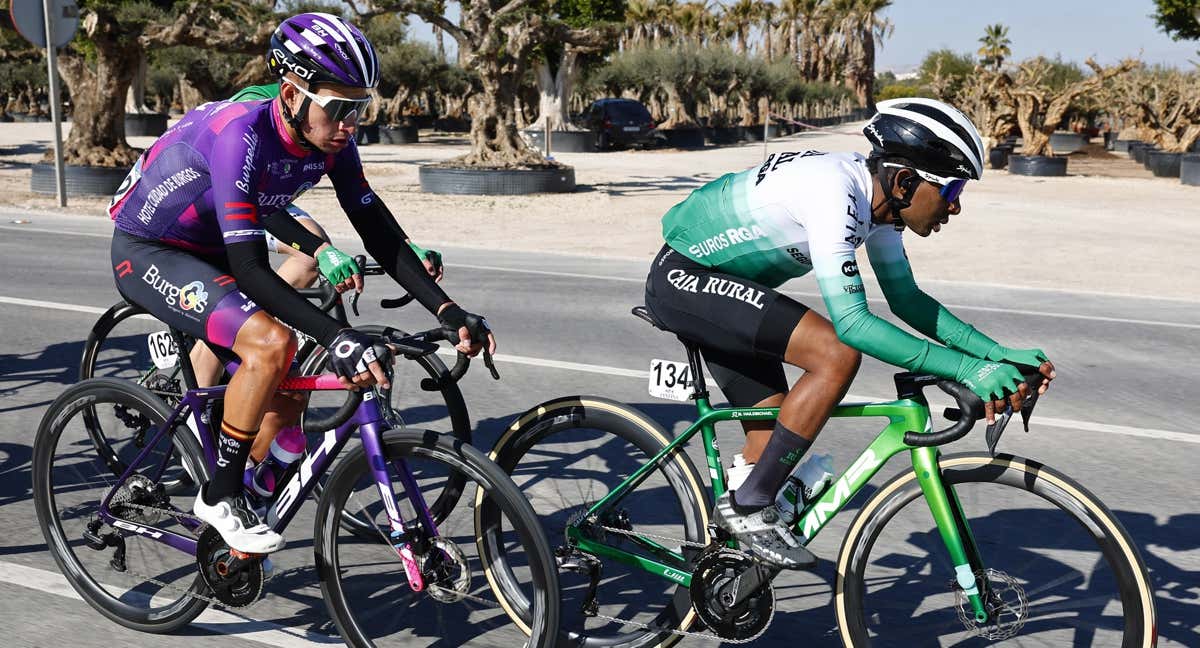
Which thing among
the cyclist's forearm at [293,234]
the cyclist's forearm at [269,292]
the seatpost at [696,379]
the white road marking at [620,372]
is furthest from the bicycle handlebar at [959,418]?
the white road marking at [620,372]

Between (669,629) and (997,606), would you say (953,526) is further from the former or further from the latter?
(669,629)

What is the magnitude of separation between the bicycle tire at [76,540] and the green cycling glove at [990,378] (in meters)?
2.44

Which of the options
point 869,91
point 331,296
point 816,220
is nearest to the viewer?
point 816,220

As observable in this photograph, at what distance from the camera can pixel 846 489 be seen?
3.44 meters

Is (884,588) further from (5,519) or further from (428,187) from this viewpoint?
(428,187)

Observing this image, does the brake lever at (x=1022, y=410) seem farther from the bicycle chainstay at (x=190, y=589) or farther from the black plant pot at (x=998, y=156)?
the black plant pot at (x=998, y=156)

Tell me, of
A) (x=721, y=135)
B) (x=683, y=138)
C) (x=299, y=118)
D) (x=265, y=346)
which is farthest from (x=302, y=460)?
(x=721, y=135)

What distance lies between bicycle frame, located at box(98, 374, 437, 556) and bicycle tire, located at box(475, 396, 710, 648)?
0.32m

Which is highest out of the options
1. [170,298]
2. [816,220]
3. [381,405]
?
[816,220]

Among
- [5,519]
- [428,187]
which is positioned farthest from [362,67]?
[428,187]

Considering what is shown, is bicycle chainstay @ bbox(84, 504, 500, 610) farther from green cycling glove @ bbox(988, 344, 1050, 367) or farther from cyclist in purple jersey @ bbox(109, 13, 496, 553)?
green cycling glove @ bbox(988, 344, 1050, 367)

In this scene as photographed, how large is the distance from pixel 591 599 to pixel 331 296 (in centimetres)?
223

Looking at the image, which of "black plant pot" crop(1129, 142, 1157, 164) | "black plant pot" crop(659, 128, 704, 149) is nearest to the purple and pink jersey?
"black plant pot" crop(1129, 142, 1157, 164)

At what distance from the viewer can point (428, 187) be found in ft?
73.1
